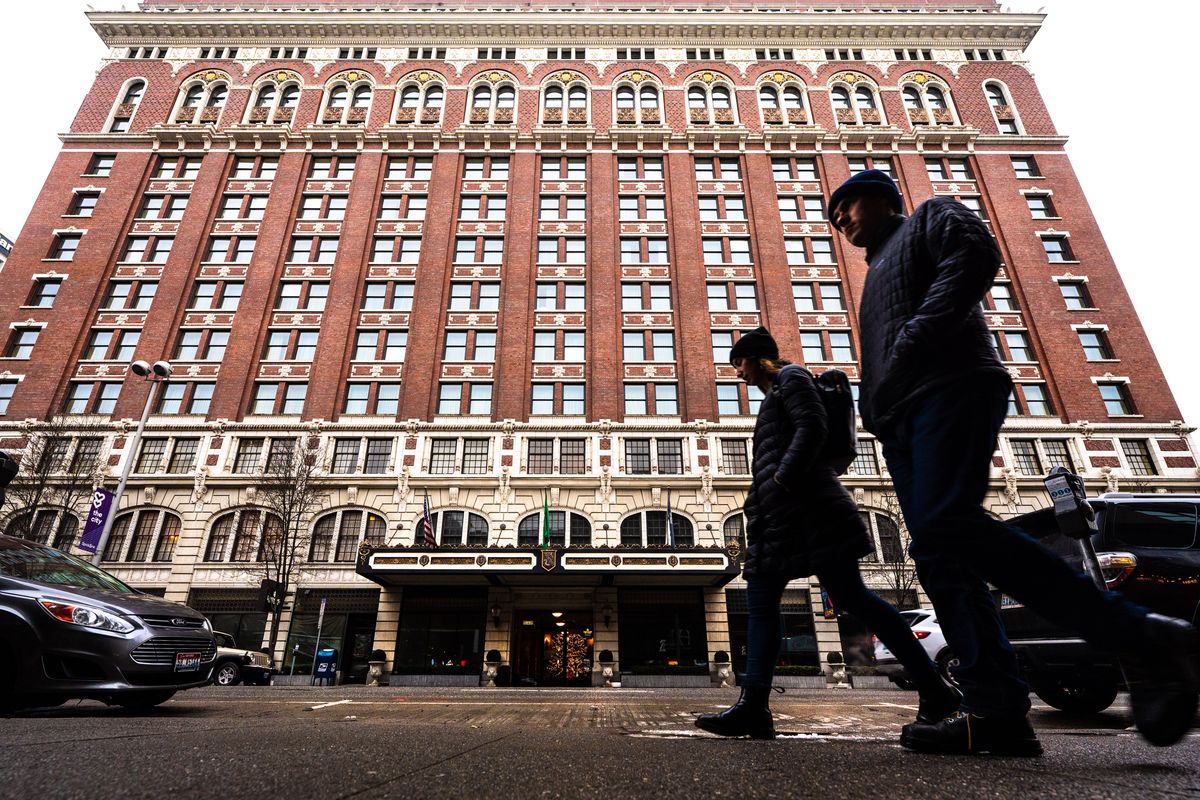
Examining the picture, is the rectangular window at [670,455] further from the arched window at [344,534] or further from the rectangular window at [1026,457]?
the rectangular window at [1026,457]

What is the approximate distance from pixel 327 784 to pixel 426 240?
104 ft

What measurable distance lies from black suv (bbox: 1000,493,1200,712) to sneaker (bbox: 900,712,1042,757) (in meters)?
2.62

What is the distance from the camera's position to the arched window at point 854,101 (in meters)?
34.8

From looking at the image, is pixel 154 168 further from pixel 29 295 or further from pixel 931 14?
pixel 931 14

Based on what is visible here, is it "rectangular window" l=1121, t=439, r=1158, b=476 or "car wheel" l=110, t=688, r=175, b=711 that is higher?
"rectangular window" l=1121, t=439, r=1158, b=476

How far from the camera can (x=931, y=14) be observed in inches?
1453

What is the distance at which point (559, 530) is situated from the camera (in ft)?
80.0

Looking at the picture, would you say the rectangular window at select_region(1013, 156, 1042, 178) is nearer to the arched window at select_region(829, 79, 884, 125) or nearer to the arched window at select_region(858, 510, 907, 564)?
the arched window at select_region(829, 79, 884, 125)

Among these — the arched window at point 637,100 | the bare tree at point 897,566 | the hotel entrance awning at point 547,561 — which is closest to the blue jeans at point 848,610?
the hotel entrance awning at point 547,561

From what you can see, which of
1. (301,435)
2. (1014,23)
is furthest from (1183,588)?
(1014,23)

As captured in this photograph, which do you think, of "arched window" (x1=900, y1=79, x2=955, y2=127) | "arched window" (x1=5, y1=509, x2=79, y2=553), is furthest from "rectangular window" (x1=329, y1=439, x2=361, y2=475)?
"arched window" (x1=900, y1=79, x2=955, y2=127)

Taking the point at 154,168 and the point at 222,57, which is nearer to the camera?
the point at 154,168

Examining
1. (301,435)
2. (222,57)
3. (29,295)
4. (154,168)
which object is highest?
(222,57)

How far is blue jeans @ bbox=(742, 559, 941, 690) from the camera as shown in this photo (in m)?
2.51
